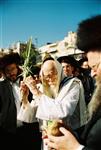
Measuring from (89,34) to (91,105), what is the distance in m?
0.51

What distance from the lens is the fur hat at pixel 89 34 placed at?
2.61m

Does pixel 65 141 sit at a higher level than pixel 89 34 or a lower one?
lower

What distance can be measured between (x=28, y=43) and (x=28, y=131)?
214cm

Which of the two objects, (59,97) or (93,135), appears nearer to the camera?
(93,135)

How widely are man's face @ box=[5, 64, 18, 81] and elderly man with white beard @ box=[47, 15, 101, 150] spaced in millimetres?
3522

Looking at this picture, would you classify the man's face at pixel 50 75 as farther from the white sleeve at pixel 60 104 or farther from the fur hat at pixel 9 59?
the fur hat at pixel 9 59

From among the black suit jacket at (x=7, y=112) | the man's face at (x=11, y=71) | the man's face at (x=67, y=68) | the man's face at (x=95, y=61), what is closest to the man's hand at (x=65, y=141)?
the man's face at (x=95, y=61)

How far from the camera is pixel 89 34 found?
2707mm

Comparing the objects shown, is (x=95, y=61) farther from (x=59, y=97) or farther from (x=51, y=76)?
(x=51, y=76)

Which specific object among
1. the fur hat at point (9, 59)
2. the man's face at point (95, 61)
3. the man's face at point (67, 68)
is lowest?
the man's face at point (95, 61)

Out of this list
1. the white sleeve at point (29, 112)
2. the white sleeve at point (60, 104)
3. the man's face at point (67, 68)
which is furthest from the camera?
the man's face at point (67, 68)

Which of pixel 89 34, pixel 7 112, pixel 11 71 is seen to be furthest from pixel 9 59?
pixel 89 34

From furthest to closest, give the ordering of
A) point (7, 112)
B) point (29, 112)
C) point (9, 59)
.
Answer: point (9, 59), point (7, 112), point (29, 112)

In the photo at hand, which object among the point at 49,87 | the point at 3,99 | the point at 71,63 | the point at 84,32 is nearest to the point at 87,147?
the point at 84,32
